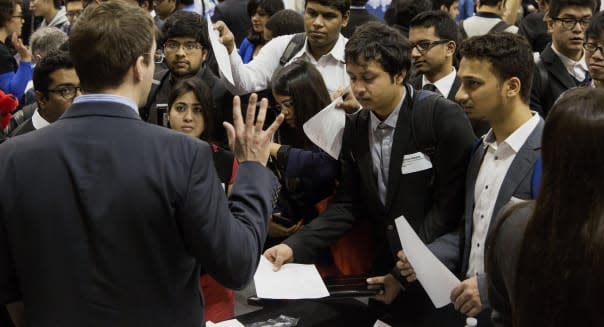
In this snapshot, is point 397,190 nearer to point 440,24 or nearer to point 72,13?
point 440,24

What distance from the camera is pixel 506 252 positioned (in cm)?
145

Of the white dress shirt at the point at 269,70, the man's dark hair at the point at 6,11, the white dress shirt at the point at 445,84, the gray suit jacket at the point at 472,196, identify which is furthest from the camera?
the man's dark hair at the point at 6,11

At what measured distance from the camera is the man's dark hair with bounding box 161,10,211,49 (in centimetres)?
407

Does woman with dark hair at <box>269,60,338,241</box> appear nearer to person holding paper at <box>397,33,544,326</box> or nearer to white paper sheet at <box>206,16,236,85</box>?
white paper sheet at <box>206,16,236,85</box>

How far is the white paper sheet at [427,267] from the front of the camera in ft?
8.13

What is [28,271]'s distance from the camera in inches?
67.8

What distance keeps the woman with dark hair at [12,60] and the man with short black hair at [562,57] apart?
10.3 feet

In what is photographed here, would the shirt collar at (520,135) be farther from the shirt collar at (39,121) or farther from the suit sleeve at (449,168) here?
the shirt collar at (39,121)

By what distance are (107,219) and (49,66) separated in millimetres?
1579

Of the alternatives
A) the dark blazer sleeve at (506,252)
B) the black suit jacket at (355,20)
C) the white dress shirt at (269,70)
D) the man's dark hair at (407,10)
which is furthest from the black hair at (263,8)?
the dark blazer sleeve at (506,252)

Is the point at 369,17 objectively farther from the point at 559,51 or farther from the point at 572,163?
the point at 572,163

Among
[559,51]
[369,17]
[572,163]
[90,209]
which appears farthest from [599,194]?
[369,17]

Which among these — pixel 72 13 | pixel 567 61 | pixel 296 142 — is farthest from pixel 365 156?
pixel 72 13

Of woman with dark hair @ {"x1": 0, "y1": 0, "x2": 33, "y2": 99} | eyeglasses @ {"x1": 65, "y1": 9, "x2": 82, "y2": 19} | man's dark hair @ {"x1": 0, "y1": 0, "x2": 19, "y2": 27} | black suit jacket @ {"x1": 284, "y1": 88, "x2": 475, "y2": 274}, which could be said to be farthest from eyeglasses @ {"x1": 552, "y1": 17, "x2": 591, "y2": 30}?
eyeglasses @ {"x1": 65, "y1": 9, "x2": 82, "y2": 19}
